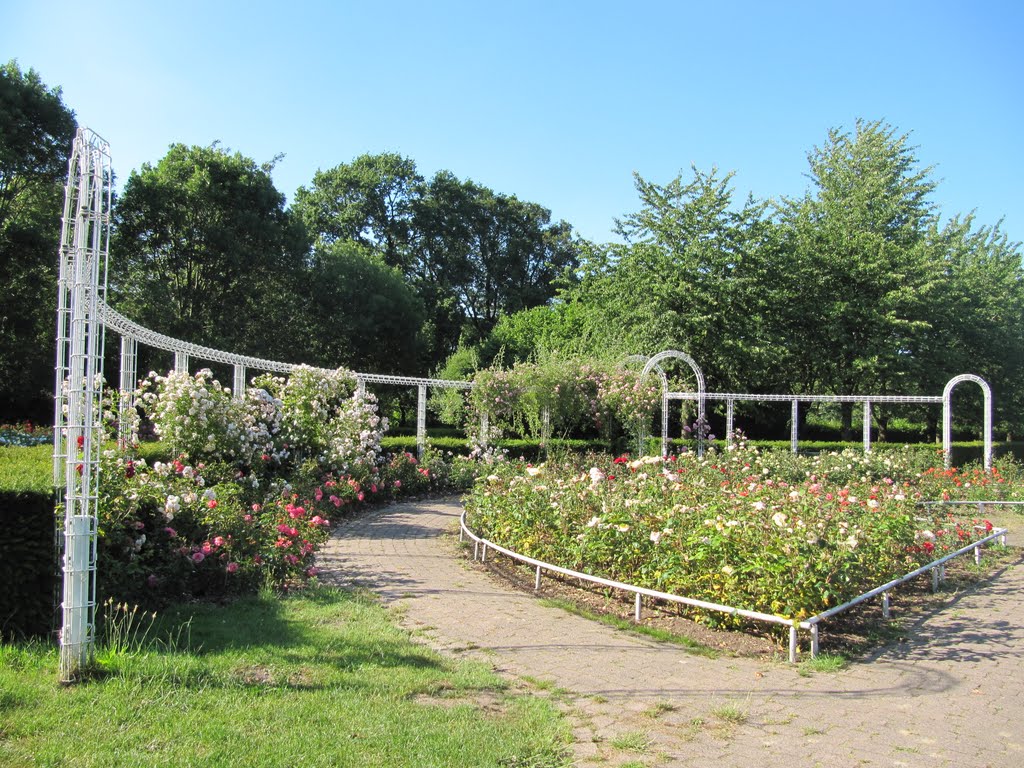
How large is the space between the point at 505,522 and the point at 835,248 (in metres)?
19.2

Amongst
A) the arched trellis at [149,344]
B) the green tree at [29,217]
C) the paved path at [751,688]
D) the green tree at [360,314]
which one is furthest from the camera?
the green tree at [360,314]

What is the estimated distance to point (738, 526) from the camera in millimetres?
5387

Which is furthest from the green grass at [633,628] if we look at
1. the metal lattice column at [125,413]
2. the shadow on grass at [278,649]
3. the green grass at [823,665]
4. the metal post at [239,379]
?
the metal post at [239,379]

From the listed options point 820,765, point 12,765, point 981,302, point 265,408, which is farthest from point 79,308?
point 981,302

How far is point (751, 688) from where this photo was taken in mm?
4078

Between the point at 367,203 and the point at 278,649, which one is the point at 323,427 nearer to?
the point at 278,649

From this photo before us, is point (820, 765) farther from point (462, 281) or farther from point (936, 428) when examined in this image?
point (462, 281)

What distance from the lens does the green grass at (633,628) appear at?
483 centimetres

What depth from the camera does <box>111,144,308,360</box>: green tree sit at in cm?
2242

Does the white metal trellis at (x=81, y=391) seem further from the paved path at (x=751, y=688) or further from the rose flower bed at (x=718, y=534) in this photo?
the rose flower bed at (x=718, y=534)

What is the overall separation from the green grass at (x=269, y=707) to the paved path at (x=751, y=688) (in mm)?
379

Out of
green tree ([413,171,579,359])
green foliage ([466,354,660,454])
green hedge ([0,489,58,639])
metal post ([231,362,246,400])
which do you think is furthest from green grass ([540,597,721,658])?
green tree ([413,171,579,359])

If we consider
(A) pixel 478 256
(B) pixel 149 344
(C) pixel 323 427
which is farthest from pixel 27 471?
(A) pixel 478 256

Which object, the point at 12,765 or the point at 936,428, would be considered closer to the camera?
the point at 12,765
